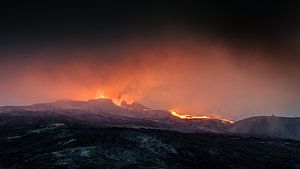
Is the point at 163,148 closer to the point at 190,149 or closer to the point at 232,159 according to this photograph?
the point at 190,149

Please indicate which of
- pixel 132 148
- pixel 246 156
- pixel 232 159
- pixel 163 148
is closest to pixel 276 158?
pixel 246 156

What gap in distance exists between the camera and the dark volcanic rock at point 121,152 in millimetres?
137875

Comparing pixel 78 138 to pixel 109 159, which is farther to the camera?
pixel 78 138

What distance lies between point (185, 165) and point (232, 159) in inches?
908

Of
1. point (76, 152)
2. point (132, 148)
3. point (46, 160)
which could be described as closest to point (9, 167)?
point (46, 160)

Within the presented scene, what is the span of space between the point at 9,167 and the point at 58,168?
15.3 metres

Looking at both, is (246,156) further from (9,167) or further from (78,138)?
(9,167)

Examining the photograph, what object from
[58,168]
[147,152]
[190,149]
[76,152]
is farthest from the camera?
[190,149]

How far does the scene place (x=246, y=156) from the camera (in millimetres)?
169625

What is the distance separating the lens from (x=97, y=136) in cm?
17538

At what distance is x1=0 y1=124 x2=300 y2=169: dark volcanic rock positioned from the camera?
452ft

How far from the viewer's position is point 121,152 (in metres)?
151

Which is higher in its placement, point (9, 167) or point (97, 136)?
point (97, 136)

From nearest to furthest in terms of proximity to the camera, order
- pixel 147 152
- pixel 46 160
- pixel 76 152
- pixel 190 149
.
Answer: pixel 46 160 → pixel 76 152 → pixel 147 152 → pixel 190 149
